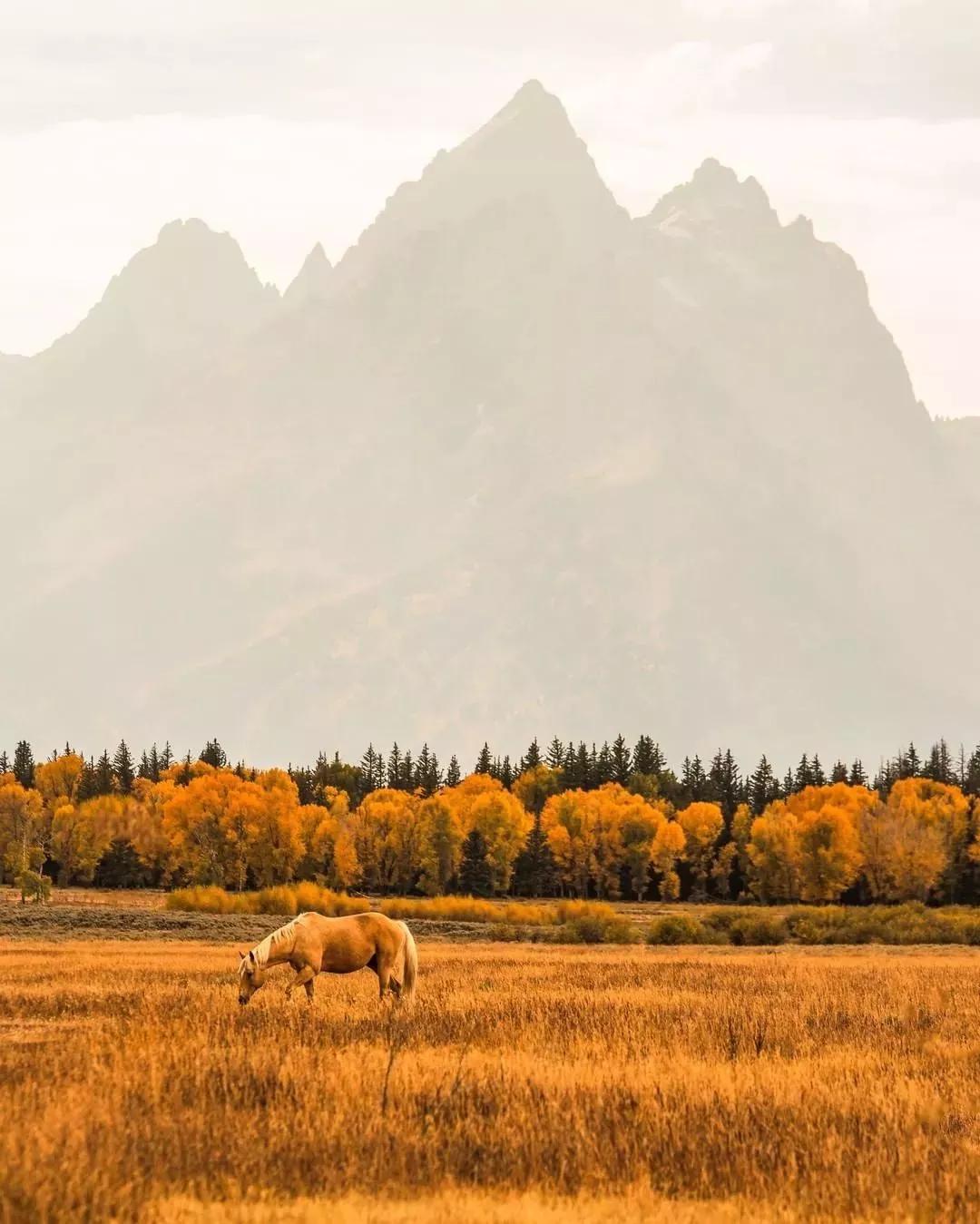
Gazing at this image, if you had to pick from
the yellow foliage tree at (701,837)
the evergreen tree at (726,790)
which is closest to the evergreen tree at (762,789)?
the evergreen tree at (726,790)

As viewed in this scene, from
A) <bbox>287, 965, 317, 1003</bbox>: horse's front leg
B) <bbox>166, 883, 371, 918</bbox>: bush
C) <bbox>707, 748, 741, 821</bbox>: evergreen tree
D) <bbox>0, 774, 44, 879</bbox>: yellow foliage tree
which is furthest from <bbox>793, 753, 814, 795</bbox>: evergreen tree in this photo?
<bbox>287, 965, 317, 1003</bbox>: horse's front leg

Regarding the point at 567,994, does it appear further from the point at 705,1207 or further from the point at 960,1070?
the point at 705,1207

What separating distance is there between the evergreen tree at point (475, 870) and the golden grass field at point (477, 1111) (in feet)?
362

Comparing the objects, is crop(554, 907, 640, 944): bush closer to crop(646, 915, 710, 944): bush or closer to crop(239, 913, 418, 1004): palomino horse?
crop(646, 915, 710, 944): bush

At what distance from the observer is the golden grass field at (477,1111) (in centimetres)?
1370

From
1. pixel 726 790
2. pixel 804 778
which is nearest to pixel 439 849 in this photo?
pixel 726 790

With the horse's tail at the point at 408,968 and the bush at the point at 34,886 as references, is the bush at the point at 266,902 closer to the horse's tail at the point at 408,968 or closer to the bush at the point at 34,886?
the bush at the point at 34,886

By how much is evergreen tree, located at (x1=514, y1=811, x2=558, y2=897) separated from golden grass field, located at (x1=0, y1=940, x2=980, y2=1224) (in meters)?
120

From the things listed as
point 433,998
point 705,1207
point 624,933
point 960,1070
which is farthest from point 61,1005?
point 624,933

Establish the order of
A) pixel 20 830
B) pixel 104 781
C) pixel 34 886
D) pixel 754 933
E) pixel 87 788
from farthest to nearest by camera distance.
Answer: pixel 104 781, pixel 87 788, pixel 20 830, pixel 34 886, pixel 754 933

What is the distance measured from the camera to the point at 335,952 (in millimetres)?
27266

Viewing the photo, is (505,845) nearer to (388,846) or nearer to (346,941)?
(388,846)

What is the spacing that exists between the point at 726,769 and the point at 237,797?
78789mm

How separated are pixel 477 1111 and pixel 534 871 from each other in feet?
437
